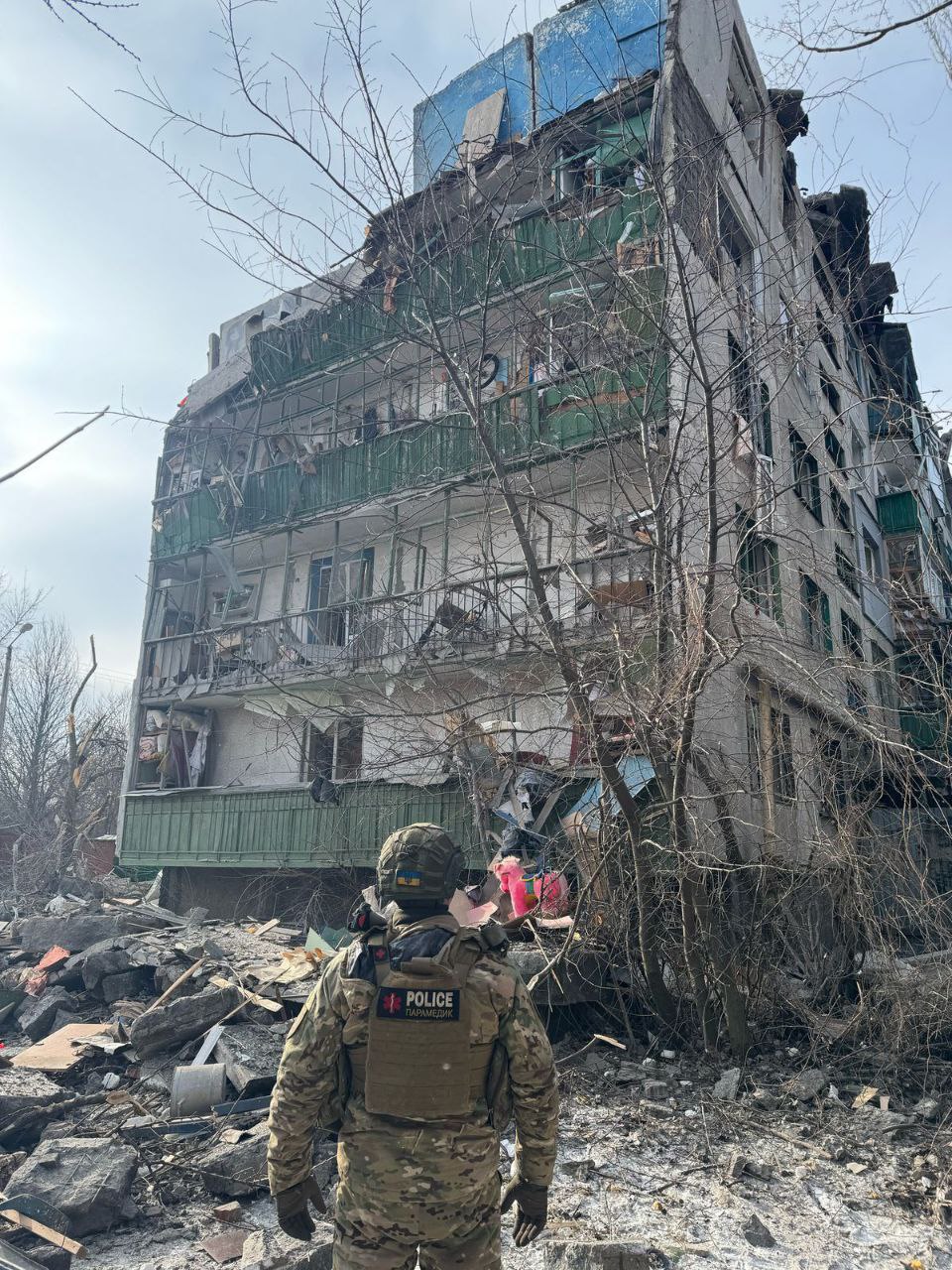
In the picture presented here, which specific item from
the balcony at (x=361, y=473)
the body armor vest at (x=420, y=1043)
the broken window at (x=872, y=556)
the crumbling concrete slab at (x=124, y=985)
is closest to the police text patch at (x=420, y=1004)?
the body armor vest at (x=420, y=1043)

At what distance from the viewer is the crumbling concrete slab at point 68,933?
10.6 m

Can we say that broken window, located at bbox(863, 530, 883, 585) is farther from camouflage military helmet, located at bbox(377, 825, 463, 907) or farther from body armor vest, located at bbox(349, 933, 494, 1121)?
body armor vest, located at bbox(349, 933, 494, 1121)

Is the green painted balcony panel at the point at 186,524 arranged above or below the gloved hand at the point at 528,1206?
above

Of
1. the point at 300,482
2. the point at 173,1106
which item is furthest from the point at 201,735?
the point at 173,1106

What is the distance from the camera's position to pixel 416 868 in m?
3.02

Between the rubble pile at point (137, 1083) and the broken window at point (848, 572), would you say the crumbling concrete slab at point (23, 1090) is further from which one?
the broken window at point (848, 572)

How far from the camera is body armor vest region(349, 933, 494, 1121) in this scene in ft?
9.35

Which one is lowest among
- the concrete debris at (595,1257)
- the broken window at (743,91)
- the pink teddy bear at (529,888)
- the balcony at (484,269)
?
the concrete debris at (595,1257)

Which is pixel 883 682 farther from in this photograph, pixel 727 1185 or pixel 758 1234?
pixel 758 1234

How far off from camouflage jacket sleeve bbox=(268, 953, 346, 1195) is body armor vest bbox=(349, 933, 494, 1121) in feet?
0.37

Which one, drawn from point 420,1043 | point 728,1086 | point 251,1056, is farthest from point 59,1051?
point 420,1043

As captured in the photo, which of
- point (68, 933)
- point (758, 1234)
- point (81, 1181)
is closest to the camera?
point (758, 1234)

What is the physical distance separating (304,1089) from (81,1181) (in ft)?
8.26

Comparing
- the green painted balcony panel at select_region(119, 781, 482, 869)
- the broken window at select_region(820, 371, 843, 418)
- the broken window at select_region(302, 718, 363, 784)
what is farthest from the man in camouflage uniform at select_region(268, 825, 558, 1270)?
the broken window at select_region(820, 371, 843, 418)
